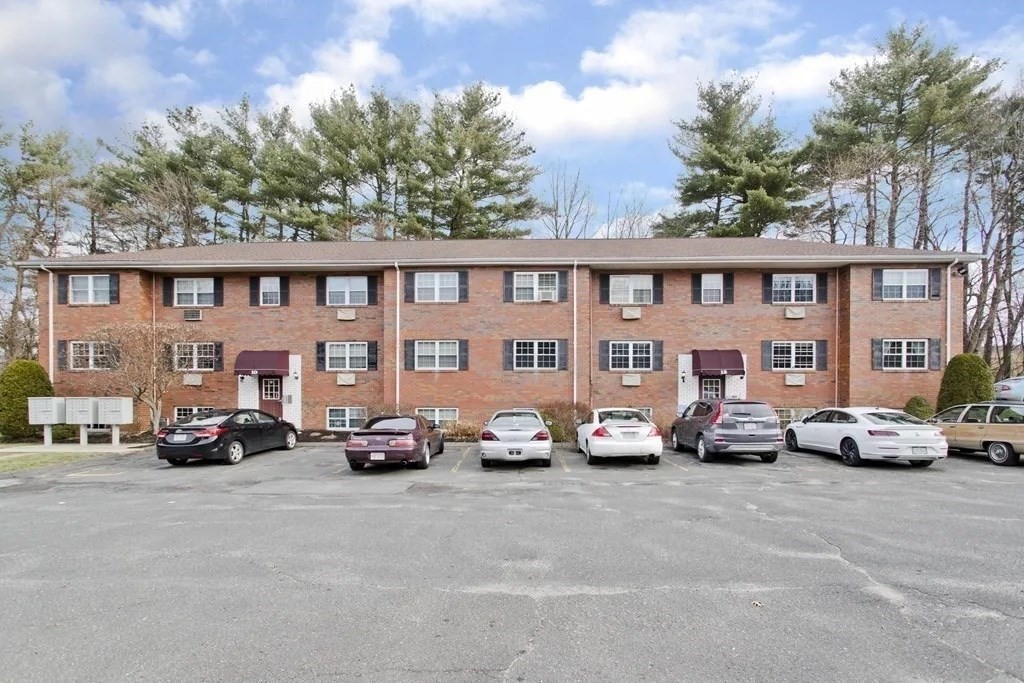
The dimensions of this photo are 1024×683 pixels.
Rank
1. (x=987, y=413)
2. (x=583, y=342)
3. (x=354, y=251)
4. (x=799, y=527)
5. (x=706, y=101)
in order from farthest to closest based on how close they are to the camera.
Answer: (x=706, y=101), (x=354, y=251), (x=583, y=342), (x=987, y=413), (x=799, y=527)

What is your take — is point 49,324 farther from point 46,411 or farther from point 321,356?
point 321,356

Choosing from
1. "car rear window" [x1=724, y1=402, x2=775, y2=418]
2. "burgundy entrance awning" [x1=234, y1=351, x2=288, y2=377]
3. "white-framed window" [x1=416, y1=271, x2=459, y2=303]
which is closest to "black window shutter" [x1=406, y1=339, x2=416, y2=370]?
"white-framed window" [x1=416, y1=271, x2=459, y2=303]

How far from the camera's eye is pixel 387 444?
40.1 ft

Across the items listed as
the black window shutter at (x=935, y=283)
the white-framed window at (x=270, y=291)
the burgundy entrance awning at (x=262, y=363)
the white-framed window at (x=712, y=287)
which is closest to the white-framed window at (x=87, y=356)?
the burgundy entrance awning at (x=262, y=363)

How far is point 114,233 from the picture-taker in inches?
1315

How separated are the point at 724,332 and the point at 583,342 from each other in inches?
211

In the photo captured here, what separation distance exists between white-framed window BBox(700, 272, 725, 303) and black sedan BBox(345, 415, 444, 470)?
12.7 metres

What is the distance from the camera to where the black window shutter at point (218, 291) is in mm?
21141

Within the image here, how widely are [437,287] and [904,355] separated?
1709 centimetres

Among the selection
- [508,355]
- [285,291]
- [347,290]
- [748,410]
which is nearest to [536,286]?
[508,355]

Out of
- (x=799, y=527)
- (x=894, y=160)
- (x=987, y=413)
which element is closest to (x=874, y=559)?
(x=799, y=527)

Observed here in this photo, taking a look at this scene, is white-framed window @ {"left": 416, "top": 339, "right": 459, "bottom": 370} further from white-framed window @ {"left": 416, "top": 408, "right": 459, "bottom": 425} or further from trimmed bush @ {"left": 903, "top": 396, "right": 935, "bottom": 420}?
trimmed bush @ {"left": 903, "top": 396, "right": 935, "bottom": 420}

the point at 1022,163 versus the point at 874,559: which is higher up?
the point at 1022,163

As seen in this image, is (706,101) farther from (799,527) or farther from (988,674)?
(988,674)
